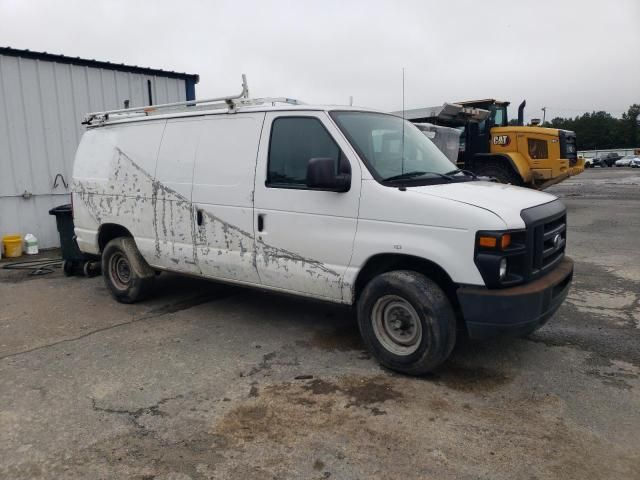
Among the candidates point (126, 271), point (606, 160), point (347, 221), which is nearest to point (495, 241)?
point (347, 221)

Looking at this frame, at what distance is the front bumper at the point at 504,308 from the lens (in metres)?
3.62

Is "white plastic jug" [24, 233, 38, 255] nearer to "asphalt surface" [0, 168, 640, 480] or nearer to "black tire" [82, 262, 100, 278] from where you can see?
"black tire" [82, 262, 100, 278]

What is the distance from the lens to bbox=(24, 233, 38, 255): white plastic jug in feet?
31.7

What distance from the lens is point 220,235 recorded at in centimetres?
508

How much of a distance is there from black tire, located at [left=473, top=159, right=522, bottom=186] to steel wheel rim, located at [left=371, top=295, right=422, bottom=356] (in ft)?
36.6

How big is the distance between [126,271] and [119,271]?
0.13m

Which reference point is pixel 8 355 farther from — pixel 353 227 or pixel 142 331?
pixel 353 227

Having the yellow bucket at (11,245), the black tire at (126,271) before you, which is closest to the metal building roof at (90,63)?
the yellow bucket at (11,245)

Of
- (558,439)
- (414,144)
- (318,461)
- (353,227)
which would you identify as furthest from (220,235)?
(558,439)

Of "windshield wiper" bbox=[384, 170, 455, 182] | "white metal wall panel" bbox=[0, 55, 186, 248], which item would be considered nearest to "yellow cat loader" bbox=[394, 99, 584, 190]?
"white metal wall panel" bbox=[0, 55, 186, 248]

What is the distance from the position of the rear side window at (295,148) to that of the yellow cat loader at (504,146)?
990 centimetres

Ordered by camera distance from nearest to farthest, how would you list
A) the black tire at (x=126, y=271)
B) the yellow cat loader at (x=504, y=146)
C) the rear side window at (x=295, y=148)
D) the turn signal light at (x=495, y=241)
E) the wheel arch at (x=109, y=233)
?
1. the turn signal light at (x=495, y=241)
2. the rear side window at (x=295, y=148)
3. the black tire at (x=126, y=271)
4. the wheel arch at (x=109, y=233)
5. the yellow cat loader at (x=504, y=146)

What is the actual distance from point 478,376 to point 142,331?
3.30 metres

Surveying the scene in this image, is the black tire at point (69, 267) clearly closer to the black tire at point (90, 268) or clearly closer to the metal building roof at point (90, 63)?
the black tire at point (90, 268)
